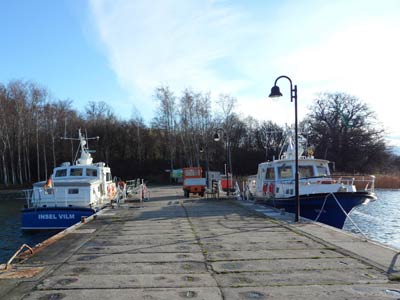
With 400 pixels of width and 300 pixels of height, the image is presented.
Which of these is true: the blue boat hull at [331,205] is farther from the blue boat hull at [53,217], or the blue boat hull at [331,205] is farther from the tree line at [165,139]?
the tree line at [165,139]

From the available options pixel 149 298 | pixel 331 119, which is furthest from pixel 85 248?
pixel 331 119

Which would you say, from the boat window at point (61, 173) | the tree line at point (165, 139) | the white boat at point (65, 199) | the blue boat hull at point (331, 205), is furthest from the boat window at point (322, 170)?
the tree line at point (165, 139)

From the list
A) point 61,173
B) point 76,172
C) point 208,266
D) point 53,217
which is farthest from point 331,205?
point 61,173

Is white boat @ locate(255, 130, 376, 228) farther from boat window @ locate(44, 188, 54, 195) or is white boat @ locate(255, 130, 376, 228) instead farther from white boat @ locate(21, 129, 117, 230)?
boat window @ locate(44, 188, 54, 195)

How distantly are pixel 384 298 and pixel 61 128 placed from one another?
61.4 meters

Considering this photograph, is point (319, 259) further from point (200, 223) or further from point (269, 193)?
point (269, 193)

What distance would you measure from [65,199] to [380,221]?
1556 centimetres

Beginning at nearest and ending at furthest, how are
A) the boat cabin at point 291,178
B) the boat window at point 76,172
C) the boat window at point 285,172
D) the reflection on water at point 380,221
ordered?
the reflection on water at point 380,221 → the boat cabin at point 291,178 → the boat window at point 285,172 → the boat window at point 76,172

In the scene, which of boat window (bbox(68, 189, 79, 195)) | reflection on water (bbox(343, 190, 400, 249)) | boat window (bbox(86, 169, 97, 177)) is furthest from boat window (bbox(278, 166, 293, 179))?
boat window (bbox(86, 169, 97, 177))

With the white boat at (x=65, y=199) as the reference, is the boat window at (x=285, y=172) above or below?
above

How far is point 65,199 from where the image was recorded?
66.3 feet

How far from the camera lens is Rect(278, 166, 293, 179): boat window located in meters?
20.5

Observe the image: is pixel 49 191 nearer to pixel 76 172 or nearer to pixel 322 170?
pixel 76 172

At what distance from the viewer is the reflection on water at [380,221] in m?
17.6
